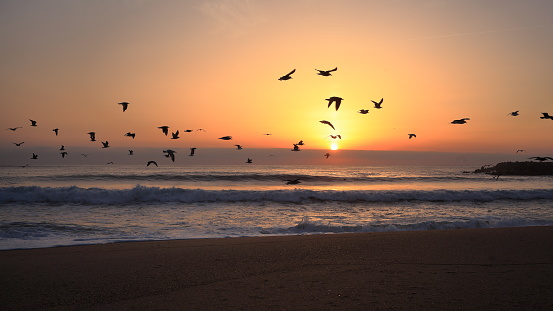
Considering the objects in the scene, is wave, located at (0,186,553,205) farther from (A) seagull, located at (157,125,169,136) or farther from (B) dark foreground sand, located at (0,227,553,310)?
(B) dark foreground sand, located at (0,227,553,310)

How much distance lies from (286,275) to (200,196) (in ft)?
55.8

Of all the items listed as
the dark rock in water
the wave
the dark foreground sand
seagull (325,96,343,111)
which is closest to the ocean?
the wave

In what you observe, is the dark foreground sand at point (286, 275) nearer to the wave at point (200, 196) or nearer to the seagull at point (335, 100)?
the seagull at point (335, 100)

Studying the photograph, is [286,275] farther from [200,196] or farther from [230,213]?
[200,196]

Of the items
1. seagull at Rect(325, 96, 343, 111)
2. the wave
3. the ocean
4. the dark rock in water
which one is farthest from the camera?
the dark rock in water

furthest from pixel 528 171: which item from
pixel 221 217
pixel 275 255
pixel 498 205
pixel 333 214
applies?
pixel 275 255

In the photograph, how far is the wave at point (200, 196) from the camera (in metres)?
21.4

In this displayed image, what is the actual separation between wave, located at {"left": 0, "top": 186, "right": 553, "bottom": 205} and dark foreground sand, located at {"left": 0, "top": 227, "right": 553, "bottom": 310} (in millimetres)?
12420

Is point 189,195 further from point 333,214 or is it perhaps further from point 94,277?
point 94,277

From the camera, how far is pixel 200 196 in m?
23.5

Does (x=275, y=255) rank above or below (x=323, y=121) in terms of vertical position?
below

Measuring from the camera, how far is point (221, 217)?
16.3 meters

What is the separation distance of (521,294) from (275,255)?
4429 mm

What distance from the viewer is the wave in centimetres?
2144
